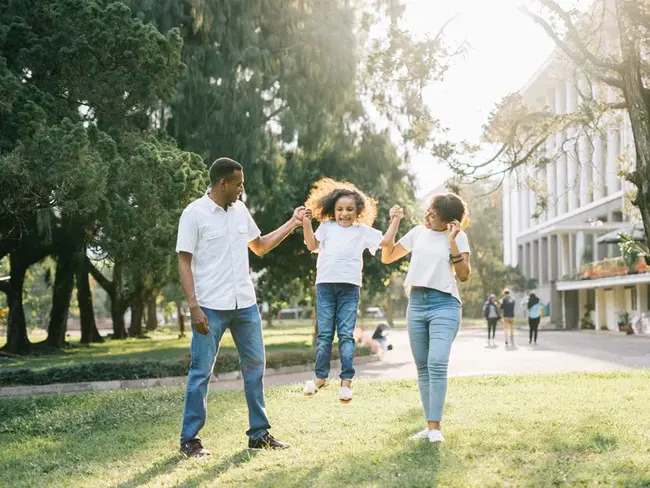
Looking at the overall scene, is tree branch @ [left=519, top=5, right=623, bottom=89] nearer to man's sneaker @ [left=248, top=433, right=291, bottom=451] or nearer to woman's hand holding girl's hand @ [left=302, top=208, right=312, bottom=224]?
woman's hand holding girl's hand @ [left=302, top=208, right=312, bottom=224]

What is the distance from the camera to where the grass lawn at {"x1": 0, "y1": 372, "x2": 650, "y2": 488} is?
5812 millimetres

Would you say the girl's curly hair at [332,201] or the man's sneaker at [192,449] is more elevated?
the girl's curly hair at [332,201]

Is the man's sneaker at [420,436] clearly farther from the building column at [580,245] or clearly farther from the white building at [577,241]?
the building column at [580,245]

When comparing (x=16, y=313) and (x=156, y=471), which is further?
(x=16, y=313)

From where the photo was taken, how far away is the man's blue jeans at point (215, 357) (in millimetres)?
6484

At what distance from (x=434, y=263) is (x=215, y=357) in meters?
1.81

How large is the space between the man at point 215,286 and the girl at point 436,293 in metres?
1.26

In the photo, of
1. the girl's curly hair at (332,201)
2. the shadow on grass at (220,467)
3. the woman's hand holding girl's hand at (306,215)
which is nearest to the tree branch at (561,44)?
the girl's curly hair at (332,201)

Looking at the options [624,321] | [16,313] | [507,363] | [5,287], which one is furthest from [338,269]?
[624,321]

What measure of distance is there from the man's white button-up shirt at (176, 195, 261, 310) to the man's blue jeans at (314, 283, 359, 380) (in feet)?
3.38

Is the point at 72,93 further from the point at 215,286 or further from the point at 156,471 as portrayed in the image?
the point at 156,471

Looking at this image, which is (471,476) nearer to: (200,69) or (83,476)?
(83,476)

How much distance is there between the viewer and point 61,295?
30.5m

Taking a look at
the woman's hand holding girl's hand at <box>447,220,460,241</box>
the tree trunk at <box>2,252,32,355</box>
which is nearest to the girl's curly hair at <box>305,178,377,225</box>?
the woman's hand holding girl's hand at <box>447,220,460,241</box>
